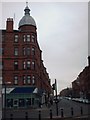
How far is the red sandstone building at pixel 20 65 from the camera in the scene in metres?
55.6

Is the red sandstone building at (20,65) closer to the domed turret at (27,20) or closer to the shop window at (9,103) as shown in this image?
the shop window at (9,103)

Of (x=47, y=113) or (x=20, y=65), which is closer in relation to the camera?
(x=47, y=113)

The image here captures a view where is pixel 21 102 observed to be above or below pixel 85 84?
below

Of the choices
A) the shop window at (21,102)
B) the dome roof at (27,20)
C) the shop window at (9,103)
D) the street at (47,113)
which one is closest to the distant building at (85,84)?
the shop window at (21,102)

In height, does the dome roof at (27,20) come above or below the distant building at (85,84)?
above

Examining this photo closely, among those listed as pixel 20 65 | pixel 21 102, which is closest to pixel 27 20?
pixel 20 65

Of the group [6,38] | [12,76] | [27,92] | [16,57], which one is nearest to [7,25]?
[6,38]

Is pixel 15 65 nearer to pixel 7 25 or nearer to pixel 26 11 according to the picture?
pixel 7 25

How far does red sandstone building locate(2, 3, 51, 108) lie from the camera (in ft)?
182

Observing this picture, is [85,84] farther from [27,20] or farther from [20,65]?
[20,65]

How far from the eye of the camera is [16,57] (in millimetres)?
57312

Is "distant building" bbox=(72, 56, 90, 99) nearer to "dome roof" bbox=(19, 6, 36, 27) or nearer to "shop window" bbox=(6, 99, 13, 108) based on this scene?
"shop window" bbox=(6, 99, 13, 108)

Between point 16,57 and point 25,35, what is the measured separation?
Result: 16.8 ft

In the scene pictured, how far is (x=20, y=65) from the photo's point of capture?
5703cm
